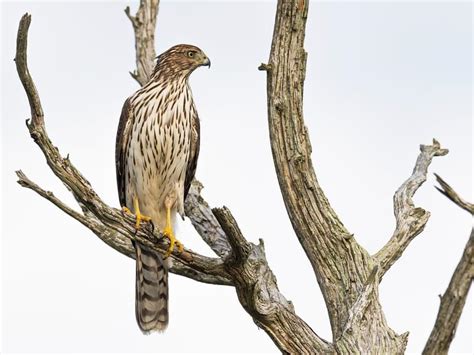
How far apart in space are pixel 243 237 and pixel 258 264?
0.44 metres

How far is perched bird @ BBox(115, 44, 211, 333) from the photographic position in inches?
308

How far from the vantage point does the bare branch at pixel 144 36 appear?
9789 millimetres

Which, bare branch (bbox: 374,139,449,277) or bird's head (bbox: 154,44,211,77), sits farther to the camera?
bird's head (bbox: 154,44,211,77)

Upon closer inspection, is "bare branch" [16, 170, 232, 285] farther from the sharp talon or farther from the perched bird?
the perched bird

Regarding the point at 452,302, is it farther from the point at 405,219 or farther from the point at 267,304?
the point at 405,219

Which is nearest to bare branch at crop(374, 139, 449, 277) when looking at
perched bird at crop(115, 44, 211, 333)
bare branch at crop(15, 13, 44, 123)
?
perched bird at crop(115, 44, 211, 333)

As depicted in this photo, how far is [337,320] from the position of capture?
691cm

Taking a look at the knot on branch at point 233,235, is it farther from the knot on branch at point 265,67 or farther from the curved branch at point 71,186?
the knot on branch at point 265,67

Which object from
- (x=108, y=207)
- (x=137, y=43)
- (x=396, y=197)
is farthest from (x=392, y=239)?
(x=137, y=43)

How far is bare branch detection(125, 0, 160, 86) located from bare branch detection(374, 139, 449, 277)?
3169 mm

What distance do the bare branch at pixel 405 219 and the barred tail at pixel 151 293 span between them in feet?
7.12

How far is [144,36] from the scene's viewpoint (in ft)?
32.9

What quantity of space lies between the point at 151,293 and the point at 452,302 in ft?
13.3

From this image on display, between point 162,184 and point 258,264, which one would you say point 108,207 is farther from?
point 162,184
